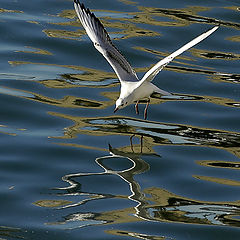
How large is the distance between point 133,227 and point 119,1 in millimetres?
7187

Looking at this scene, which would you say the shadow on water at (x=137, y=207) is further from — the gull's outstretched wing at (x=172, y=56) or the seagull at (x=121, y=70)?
the gull's outstretched wing at (x=172, y=56)

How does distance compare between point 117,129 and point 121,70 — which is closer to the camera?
point 121,70

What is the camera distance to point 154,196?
332 inches

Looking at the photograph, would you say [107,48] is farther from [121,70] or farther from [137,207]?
[137,207]

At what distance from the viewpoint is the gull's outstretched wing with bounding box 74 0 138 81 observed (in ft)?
32.1

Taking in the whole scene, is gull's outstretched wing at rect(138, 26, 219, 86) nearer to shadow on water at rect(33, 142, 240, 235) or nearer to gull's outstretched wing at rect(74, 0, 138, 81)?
gull's outstretched wing at rect(74, 0, 138, 81)

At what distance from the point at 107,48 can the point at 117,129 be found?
2.89ft

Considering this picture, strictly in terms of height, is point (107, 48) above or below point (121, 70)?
above

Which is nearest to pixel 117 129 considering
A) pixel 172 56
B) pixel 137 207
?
pixel 172 56

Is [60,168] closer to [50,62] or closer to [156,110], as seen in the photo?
[156,110]

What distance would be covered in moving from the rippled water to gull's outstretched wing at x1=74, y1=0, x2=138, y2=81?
618mm

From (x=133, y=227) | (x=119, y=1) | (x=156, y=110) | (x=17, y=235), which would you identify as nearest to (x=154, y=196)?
(x=133, y=227)

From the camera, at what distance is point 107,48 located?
9852 mm

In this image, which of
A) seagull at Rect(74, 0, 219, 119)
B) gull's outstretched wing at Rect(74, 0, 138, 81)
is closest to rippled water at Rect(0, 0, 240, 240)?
seagull at Rect(74, 0, 219, 119)
